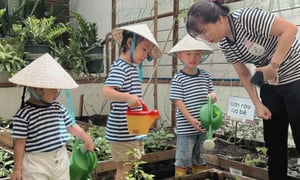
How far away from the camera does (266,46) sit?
4.91 ft

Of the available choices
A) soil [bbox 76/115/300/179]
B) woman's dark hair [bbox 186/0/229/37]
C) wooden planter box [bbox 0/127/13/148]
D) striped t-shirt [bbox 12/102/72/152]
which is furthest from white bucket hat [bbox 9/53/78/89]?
wooden planter box [bbox 0/127/13/148]

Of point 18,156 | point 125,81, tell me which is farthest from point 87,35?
point 18,156

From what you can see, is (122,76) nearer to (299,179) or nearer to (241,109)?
(241,109)

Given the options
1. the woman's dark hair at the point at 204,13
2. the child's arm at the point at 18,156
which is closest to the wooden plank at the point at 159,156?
the child's arm at the point at 18,156

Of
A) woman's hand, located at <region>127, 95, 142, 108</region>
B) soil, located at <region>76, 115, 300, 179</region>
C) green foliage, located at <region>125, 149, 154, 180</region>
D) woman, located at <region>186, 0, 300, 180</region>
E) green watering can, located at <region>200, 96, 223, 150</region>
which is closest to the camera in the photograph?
woman, located at <region>186, 0, 300, 180</region>

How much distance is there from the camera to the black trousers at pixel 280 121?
1487 mm

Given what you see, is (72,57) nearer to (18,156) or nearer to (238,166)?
(238,166)

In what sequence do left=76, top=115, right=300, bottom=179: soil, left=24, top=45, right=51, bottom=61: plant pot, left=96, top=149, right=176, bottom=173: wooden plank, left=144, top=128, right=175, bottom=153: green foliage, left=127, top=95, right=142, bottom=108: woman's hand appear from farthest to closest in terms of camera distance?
left=24, top=45, right=51, bottom=61: plant pot, left=144, top=128, right=175, bottom=153: green foliage, left=76, top=115, right=300, bottom=179: soil, left=96, top=149, right=176, bottom=173: wooden plank, left=127, top=95, right=142, bottom=108: woman's hand

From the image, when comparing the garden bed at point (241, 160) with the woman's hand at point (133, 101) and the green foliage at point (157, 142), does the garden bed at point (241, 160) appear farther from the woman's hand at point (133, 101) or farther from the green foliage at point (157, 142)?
the woman's hand at point (133, 101)

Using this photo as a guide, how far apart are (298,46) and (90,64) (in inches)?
144

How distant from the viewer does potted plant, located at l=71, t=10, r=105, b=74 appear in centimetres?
479

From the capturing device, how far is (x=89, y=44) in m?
4.91

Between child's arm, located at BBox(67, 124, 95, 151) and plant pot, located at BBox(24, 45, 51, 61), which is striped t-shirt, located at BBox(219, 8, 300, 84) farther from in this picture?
plant pot, located at BBox(24, 45, 51, 61)

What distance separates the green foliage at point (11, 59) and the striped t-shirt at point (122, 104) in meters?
2.66
